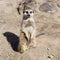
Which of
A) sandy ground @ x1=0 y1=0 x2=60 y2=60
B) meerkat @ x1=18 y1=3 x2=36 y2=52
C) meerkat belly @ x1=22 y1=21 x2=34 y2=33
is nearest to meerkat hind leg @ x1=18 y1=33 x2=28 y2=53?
meerkat @ x1=18 y1=3 x2=36 y2=52

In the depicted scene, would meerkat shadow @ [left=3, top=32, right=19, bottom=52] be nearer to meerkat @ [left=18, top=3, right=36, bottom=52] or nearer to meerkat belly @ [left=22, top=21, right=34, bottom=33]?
meerkat @ [left=18, top=3, right=36, bottom=52]

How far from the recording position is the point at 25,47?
6145 millimetres

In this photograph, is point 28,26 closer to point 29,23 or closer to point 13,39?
point 29,23

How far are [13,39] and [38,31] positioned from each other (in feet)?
2.80

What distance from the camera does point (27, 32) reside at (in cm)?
622

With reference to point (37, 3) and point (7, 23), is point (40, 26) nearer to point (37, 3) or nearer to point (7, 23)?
point (7, 23)

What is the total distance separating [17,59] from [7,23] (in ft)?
6.69

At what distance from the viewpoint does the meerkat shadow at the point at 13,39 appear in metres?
6.41

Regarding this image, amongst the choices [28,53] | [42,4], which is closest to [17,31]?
[28,53]

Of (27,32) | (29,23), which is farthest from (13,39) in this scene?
(29,23)

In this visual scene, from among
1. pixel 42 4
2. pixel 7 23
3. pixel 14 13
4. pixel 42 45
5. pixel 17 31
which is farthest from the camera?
pixel 42 4

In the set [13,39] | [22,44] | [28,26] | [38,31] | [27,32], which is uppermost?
[28,26]

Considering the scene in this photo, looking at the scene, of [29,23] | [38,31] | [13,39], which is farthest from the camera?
[38,31]

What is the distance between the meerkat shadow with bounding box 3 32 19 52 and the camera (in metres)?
6.41
